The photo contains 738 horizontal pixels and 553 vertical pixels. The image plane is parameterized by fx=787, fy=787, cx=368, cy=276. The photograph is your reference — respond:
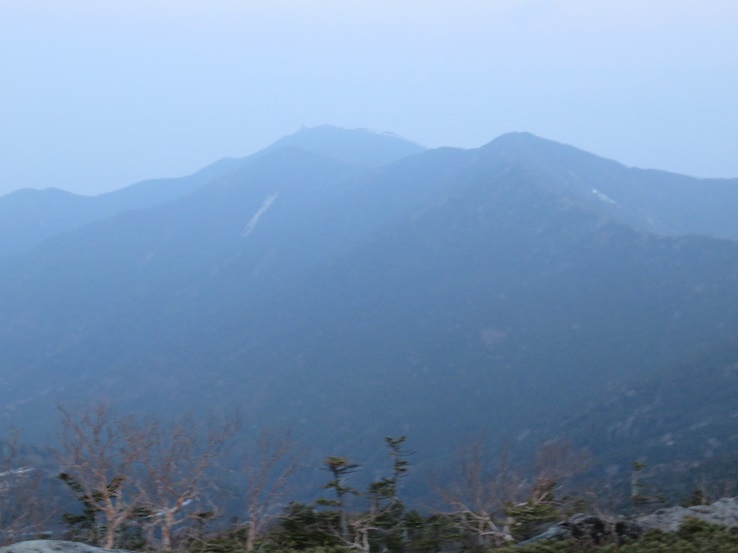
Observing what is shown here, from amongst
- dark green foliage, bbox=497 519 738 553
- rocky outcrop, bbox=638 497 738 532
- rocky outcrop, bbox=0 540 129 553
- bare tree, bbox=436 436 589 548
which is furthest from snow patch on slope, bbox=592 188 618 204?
rocky outcrop, bbox=0 540 129 553

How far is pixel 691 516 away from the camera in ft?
49.8

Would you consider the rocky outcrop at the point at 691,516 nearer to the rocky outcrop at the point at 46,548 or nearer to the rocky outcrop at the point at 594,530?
the rocky outcrop at the point at 594,530

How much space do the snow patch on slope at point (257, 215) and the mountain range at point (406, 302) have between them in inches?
14.2

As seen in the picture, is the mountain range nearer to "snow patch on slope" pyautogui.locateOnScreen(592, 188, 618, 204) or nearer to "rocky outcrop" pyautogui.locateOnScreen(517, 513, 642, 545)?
"snow patch on slope" pyautogui.locateOnScreen(592, 188, 618, 204)

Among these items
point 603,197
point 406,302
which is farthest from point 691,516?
point 603,197

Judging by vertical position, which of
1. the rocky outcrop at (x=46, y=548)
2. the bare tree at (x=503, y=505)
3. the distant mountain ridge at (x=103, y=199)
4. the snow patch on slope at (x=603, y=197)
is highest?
the distant mountain ridge at (x=103, y=199)

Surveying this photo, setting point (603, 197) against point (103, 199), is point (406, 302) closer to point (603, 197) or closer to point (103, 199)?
point (603, 197)

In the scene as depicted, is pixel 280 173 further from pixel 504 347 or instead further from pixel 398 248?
pixel 504 347

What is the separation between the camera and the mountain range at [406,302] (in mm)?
66875

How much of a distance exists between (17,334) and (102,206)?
227 feet

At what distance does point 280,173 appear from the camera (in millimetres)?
158000

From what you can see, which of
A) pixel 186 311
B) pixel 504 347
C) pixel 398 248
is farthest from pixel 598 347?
pixel 186 311

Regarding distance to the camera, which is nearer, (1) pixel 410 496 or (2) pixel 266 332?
(1) pixel 410 496

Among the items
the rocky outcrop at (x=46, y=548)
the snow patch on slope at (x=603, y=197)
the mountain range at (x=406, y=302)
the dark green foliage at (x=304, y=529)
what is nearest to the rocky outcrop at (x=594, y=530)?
the dark green foliage at (x=304, y=529)
